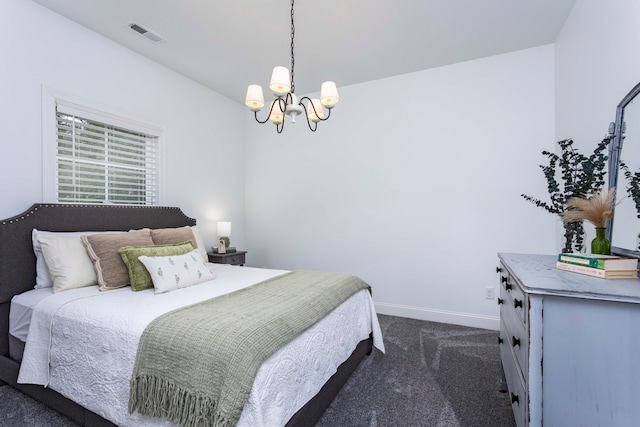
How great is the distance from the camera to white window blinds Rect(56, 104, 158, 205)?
8.65 ft

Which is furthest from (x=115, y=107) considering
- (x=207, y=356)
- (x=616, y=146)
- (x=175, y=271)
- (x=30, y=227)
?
(x=616, y=146)

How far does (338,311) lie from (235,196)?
2.86 m

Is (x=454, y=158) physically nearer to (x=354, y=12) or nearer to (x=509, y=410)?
(x=354, y=12)

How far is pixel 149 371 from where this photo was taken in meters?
1.38

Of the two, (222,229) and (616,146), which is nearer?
(616,146)

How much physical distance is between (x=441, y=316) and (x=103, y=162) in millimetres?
3769

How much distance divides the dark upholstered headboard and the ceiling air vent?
1.59 m

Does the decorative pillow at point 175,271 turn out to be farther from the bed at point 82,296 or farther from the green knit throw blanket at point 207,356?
the green knit throw blanket at point 207,356

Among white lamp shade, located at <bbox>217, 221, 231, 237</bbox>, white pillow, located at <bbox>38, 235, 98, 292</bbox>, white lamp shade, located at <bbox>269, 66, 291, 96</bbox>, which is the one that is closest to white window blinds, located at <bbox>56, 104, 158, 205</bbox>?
white pillow, located at <bbox>38, 235, 98, 292</bbox>

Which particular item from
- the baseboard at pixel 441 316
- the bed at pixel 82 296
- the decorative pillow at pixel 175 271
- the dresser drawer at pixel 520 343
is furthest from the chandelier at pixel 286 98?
the baseboard at pixel 441 316

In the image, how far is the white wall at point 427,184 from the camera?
3088 mm

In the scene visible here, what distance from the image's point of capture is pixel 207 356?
1287 millimetres

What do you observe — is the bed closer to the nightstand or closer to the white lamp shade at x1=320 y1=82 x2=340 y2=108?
the nightstand

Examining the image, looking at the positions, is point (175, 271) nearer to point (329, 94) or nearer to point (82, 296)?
point (82, 296)
